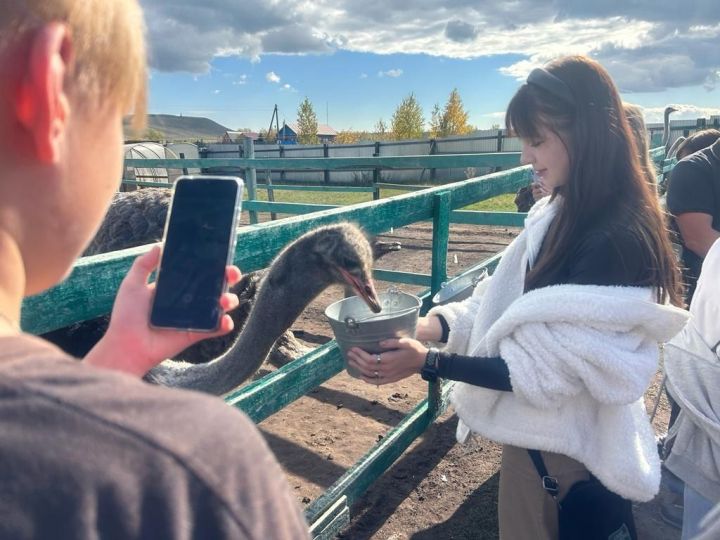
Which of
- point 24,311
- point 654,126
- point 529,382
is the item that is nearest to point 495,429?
point 529,382

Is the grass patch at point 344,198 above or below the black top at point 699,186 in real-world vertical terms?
below

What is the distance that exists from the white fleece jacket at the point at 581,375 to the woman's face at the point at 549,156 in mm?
123

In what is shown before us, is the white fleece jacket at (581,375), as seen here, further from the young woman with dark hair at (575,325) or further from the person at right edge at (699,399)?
the person at right edge at (699,399)

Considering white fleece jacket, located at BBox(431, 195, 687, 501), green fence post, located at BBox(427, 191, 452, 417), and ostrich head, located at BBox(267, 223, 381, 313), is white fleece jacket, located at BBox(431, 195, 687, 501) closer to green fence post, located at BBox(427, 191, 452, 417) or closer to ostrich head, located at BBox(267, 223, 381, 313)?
ostrich head, located at BBox(267, 223, 381, 313)

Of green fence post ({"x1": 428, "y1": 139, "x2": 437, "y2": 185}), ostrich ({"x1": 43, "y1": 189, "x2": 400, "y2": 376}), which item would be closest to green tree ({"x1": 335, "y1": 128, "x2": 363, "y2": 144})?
green fence post ({"x1": 428, "y1": 139, "x2": 437, "y2": 185})

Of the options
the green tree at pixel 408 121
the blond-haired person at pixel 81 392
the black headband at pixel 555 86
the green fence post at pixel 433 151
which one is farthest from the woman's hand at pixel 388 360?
the green tree at pixel 408 121

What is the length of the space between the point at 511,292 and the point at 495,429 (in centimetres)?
43

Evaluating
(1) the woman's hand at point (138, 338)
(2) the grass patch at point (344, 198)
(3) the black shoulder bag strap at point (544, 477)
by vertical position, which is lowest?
(2) the grass patch at point (344, 198)

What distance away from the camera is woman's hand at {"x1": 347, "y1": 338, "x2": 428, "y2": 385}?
181cm

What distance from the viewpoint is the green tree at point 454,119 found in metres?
44.0

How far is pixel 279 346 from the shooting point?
Result: 3.91 m

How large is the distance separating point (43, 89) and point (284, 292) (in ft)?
6.04

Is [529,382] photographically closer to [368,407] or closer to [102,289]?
[102,289]

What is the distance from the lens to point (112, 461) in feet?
1.63
